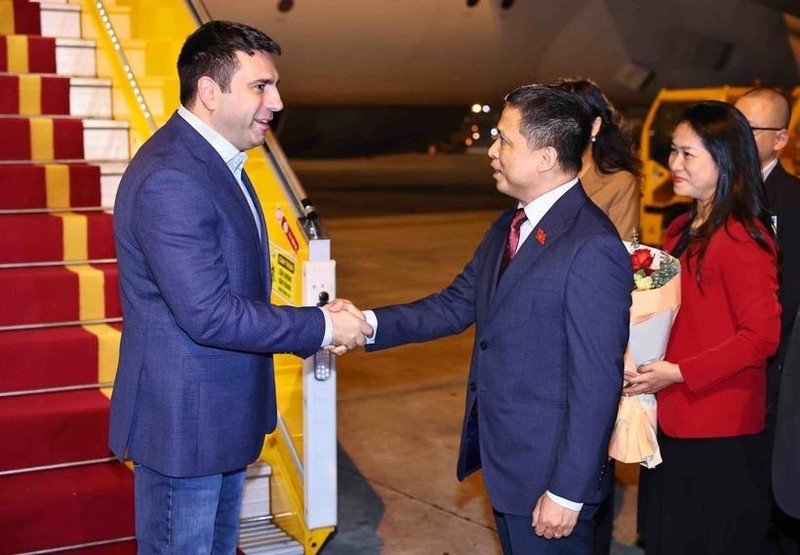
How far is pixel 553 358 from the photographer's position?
222cm

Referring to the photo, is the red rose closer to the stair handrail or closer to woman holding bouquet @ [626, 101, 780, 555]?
woman holding bouquet @ [626, 101, 780, 555]

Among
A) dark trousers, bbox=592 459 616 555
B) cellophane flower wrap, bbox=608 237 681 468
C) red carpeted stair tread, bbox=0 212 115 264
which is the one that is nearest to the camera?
cellophane flower wrap, bbox=608 237 681 468

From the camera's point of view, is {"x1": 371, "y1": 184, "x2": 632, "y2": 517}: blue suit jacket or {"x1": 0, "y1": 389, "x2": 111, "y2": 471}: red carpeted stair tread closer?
{"x1": 371, "y1": 184, "x2": 632, "y2": 517}: blue suit jacket

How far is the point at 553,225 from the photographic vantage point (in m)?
2.25

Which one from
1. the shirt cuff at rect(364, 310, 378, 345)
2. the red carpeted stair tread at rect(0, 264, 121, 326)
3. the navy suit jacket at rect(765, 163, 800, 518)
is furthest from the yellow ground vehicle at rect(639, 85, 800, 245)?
the shirt cuff at rect(364, 310, 378, 345)

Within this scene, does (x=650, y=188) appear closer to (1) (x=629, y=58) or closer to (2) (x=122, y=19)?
(1) (x=629, y=58)

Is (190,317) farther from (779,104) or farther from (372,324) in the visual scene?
(779,104)

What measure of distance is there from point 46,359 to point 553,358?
2293 millimetres

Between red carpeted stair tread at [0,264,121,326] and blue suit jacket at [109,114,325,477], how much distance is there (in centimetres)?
170

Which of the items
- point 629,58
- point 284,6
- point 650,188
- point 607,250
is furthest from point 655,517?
point 629,58

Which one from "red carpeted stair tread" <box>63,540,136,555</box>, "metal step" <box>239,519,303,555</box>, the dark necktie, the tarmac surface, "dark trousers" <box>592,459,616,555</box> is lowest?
the tarmac surface

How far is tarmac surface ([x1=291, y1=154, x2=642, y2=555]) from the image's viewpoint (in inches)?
155

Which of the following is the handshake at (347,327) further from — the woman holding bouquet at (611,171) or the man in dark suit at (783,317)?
the woman holding bouquet at (611,171)

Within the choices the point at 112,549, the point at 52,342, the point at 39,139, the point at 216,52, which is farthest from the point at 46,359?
the point at 216,52
